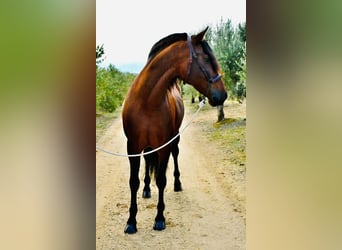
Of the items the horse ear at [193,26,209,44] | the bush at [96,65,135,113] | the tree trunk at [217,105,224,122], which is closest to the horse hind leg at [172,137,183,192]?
the tree trunk at [217,105,224,122]

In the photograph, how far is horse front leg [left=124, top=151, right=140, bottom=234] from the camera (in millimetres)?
2277

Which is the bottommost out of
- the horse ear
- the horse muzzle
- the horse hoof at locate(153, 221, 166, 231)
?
the horse hoof at locate(153, 221, 166, 231)

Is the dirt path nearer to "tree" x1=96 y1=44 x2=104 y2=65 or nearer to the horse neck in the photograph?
the horse neck

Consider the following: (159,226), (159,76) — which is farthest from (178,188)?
(159,76)

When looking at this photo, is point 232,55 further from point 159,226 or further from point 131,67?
point 159,226

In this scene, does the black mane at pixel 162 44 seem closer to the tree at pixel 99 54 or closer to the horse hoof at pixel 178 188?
the tree at pixel 99 54

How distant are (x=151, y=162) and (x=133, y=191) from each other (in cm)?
17

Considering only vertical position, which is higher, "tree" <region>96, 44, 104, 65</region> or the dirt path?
"tree" <region>96, 44, 104, 65</region>

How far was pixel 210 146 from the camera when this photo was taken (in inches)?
92.4

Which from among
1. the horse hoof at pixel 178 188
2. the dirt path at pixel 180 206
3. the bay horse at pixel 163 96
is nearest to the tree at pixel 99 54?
the bay horse at pixel 163 96

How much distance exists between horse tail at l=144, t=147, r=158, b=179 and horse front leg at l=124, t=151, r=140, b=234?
0.17 feet
